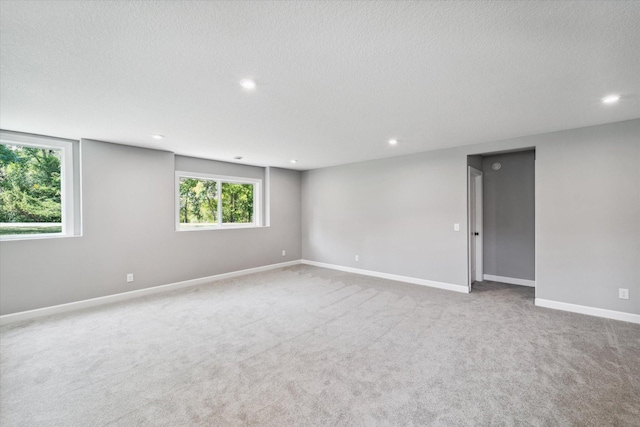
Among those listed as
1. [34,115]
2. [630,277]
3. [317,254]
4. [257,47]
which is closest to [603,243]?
[630,277]

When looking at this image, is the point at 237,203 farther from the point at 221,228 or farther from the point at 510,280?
the point at 510,280

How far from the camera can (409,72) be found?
211 centimetres

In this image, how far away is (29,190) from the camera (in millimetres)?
3760

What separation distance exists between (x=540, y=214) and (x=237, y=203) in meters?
5.34

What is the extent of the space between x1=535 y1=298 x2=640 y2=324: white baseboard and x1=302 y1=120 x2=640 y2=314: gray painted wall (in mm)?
58

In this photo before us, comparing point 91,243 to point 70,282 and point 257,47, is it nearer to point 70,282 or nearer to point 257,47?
point 70,282

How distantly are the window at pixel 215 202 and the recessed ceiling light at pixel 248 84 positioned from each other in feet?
11.3

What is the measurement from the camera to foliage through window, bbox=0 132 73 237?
3.62m

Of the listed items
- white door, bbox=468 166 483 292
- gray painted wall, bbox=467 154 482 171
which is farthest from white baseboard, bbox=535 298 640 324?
gray painted wall, bbox=467 154 482 171

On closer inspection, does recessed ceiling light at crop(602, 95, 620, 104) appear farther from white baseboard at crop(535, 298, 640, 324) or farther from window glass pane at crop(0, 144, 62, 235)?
window glass pane at crop(0, 144, 62, 235)

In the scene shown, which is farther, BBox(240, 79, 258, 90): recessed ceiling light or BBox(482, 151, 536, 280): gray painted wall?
BBox(482, 151, 536, 280): gray painted wall

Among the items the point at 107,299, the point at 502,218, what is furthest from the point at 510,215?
the point at 107,299

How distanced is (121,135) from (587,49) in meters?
4.79

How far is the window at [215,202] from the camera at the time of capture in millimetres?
5289
